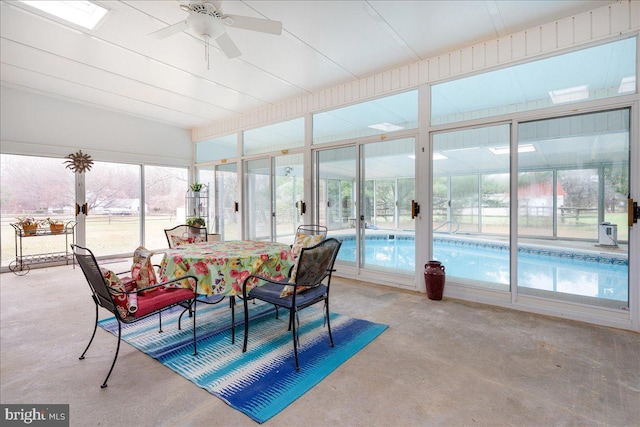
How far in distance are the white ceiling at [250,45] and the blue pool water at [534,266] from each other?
2451mm

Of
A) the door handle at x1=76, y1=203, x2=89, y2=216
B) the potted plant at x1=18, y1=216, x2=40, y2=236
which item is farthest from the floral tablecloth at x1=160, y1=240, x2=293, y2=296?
the door handle at x1=76, y1=203, x2=89, y2=216

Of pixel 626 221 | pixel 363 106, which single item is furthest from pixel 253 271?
pixel 626 221

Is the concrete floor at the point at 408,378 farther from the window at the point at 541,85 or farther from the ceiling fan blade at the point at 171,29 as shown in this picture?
the ceiling fan blade at the point at 171,29

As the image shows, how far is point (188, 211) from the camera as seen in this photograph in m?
7.64

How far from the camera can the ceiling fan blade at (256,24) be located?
2.50m

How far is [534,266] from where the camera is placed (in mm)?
3480

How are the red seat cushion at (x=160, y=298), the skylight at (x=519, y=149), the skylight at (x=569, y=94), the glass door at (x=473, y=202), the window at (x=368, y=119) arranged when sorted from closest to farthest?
1. the red seat cushion at (x=160, y=298)
2. the skylight at (x=569, y=94)
3. the skylight at (x=519, y=149)
4. the glass door at (x=473, y=202)
5. the window at (x=368, y=119)

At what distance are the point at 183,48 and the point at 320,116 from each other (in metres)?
2.29

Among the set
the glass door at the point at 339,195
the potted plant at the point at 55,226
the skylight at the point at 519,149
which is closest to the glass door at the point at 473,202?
the skylight at the point at 519,149

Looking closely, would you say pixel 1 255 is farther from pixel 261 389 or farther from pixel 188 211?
pixel 261 389

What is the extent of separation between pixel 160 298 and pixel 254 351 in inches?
32.9

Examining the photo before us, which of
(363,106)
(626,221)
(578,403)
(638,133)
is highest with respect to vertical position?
(363,106)

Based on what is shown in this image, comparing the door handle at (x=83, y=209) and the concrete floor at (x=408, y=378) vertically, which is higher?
the door handle at (x=83, y=209)

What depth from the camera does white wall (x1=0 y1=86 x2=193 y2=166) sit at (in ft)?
16.9
